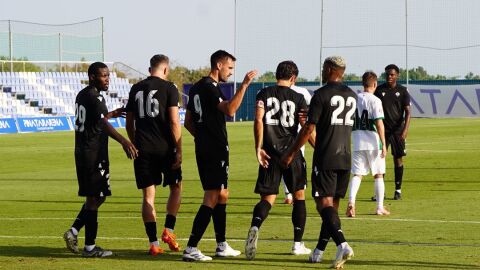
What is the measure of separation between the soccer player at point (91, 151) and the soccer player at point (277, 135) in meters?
1.78

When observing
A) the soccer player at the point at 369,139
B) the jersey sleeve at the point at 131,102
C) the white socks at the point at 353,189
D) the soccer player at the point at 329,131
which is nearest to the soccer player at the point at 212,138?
the jersey sleeve at the point at 131,102

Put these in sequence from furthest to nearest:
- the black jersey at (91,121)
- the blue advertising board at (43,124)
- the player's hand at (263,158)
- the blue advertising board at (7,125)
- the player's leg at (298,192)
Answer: the blue advertising board at (43,124)
the blue advertising board at (7,125)
the black jersey at (91,121)
the player's leg at (298,192)
the player's hand at (263,158)

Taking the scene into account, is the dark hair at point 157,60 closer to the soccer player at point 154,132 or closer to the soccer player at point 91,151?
the soccer player at point 154,132

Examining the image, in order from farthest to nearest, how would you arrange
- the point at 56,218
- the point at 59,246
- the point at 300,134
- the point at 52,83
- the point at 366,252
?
Answer: 1. the point at 52,83
2. the point at 56,218
3. the point at 59,246
4. the point at 366,252
5. the point at 300,134

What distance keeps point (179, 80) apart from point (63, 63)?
22.5 meters

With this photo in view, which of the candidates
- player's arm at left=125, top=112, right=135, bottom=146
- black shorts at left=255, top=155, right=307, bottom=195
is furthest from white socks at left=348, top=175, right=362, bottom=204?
player's arm at left=125, top=112, right=135, bottom=146

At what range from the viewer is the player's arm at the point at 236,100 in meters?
11.1

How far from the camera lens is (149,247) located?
1266cm

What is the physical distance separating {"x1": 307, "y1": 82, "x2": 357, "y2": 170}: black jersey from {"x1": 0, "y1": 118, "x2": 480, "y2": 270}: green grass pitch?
1.07 metres

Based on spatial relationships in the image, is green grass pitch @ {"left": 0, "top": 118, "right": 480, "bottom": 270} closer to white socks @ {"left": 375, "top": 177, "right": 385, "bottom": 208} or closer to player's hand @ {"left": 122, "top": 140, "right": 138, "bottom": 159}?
white socks @ {"left": 375, "top": 177, "right": 385, "bottom": 208}

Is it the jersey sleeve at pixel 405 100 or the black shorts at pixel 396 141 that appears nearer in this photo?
the jersey sleeve at pixel 405 100

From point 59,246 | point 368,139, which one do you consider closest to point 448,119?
point 368,139

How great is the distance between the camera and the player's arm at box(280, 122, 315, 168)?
36.4 feet

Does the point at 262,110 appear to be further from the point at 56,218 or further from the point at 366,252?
the point at 56,218
